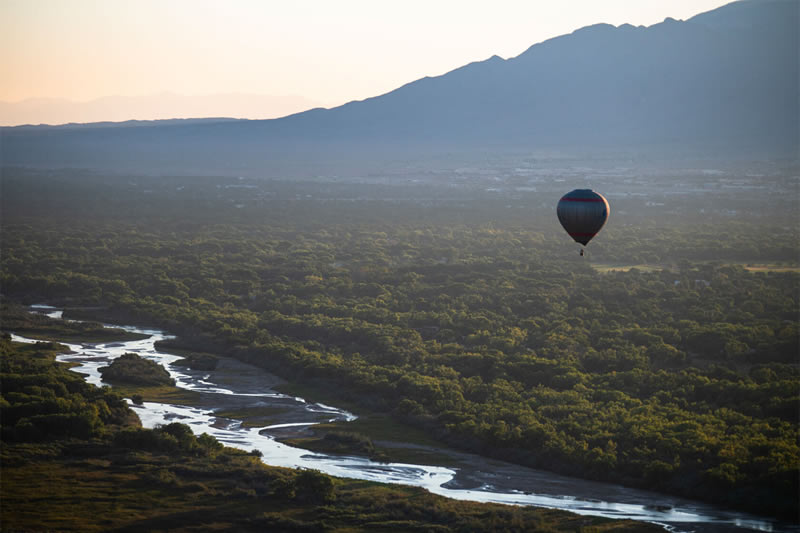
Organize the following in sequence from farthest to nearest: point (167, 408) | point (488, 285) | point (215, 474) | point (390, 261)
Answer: point (390, 261) < point (488, 285) < point (167, 408) < point (215, 474)

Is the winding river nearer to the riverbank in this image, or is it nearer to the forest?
the forest

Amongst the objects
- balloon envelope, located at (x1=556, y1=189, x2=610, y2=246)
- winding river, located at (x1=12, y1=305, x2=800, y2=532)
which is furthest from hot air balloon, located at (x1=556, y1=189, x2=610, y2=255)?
winding river, located at (x1=12, y1=305, x2=800, y2=532)

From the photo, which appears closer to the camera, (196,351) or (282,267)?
(196,351)

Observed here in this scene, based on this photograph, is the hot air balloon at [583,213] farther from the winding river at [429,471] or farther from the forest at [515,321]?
the winding river at [429,471]

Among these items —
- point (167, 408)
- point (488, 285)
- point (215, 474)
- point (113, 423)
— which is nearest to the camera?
point (215, 474)

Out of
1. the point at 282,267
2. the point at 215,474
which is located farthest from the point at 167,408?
the point at 282,267

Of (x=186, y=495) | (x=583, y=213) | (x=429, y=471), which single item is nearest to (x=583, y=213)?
(x=583, y=213)

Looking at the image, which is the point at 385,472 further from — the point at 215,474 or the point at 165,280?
the point at 165,280
